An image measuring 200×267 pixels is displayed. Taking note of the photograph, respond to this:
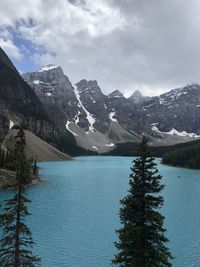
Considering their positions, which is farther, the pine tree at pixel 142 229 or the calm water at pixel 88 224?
the calm water at pixel 88 224

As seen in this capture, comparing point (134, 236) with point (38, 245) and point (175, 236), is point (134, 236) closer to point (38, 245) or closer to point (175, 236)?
point (38, 245)

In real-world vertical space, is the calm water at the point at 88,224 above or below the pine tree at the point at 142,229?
below

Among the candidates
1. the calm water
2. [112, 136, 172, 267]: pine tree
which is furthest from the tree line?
the calm water

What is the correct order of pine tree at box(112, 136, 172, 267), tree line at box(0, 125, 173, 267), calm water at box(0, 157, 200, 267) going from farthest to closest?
calm water at box(0, 157, 200, 267), pine tree at box(112, 136, 172, 267), tree line at box(0, 125, 173, 267)

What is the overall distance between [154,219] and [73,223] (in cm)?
3700

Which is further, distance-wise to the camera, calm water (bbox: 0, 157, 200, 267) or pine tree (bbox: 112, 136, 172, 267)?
calm water (bbox: 0, 157, 200, 267)

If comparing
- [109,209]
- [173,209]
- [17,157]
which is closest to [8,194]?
[109,209]

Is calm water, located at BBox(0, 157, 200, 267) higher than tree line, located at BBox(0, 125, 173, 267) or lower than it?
lower

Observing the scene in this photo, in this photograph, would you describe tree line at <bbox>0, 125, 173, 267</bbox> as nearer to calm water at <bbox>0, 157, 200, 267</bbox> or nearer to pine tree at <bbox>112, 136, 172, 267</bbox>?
pine tree at <bbox>112, 136, 172, 267</bbox>

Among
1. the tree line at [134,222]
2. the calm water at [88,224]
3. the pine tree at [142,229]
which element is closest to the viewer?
the tree line at [134,222]

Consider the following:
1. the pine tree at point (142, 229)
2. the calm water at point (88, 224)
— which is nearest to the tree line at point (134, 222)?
the pine tree at point (142, 229)

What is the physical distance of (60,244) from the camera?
49312mm

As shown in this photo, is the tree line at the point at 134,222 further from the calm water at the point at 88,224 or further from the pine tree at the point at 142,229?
the calm water at the point at 88,224

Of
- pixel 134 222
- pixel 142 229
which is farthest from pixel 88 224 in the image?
pixel 142 229
